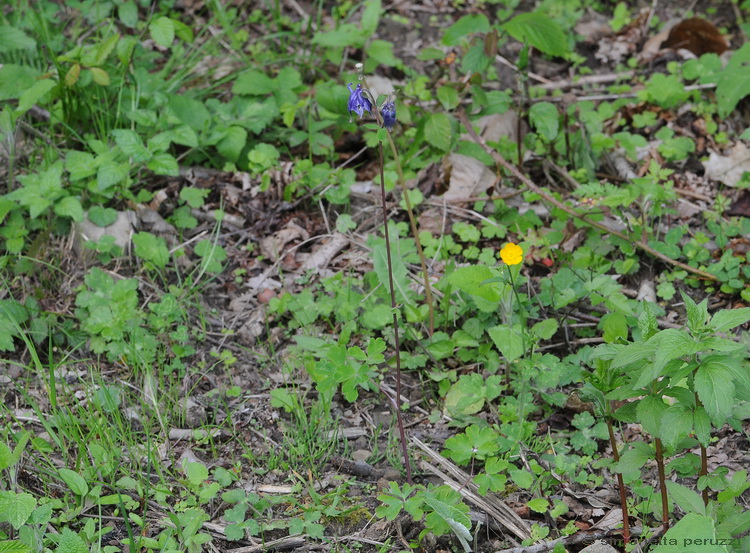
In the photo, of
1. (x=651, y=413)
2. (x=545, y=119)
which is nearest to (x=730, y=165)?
(x=545, y=119)

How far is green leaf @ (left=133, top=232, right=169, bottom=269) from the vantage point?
323 centimetres

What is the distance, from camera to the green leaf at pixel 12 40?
3.59 metres

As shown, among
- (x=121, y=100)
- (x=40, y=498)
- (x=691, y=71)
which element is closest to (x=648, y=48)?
(x=691, y=71)

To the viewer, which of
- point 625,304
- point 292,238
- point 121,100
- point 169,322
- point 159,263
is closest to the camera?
point 625,304

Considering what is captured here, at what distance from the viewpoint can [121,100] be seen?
382cm

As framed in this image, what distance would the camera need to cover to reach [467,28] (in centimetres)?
357

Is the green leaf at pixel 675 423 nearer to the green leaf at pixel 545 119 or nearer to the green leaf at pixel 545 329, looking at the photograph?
the green leaf at pixel 545 329

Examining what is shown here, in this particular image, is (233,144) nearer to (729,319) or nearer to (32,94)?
(32,94)

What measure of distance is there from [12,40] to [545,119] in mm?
2769

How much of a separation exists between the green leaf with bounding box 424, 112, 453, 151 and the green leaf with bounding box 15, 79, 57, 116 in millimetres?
1850

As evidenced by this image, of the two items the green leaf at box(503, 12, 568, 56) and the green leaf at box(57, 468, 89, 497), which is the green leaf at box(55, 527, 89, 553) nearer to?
the green leaf at box(57, 468, 89, 497)

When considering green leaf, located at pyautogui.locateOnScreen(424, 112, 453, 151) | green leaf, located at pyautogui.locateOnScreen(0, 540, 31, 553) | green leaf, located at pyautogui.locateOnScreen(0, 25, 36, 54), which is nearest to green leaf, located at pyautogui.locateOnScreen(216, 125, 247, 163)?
green leaf, located at pyautogui.locateOnScreen(424, 112, 453, 151)

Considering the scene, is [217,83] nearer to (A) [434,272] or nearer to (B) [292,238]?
(B) [292,238]

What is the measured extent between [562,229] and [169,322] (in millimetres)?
1872
